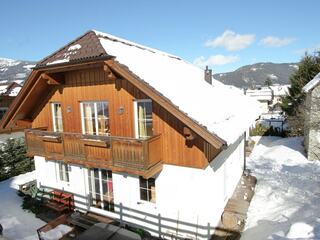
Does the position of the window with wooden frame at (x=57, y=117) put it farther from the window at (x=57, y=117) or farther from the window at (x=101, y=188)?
the window at (x=101, y=188)

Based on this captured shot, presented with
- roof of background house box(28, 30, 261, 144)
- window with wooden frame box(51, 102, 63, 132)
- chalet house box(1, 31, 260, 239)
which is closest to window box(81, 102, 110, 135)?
chalet house box(1, 31, 260, 239)

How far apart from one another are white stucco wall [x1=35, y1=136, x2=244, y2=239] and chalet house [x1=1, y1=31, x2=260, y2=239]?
39 mm

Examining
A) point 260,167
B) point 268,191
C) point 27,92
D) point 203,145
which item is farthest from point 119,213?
point 260,167

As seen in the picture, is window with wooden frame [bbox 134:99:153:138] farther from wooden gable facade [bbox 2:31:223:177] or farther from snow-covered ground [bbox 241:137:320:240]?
snow-covered ground [bbox 241:137:320:240]

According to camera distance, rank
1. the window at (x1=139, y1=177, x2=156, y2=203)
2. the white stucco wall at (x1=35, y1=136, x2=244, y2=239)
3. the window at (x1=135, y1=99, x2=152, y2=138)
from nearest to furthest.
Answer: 1. the white stucco wall at (x1=35, y1=136, x2=244, y2=239)
2. the window at (x1=135, y1=99, x2=152, y2=138)
3. the window at (x1=139, y1=177, x2=156, y2=203)

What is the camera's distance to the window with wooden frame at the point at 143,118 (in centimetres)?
997

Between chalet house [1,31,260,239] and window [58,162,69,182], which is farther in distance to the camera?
window [58,162,69,182]

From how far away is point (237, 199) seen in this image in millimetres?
12500

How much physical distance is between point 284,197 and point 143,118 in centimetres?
849

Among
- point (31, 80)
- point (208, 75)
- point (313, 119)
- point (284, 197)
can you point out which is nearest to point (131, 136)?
point (31, 80)

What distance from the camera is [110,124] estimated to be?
35.6ft

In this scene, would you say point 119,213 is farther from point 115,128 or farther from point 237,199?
point 237,199

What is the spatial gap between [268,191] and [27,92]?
1342 cm

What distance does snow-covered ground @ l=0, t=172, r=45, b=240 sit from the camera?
10438 millimetres
